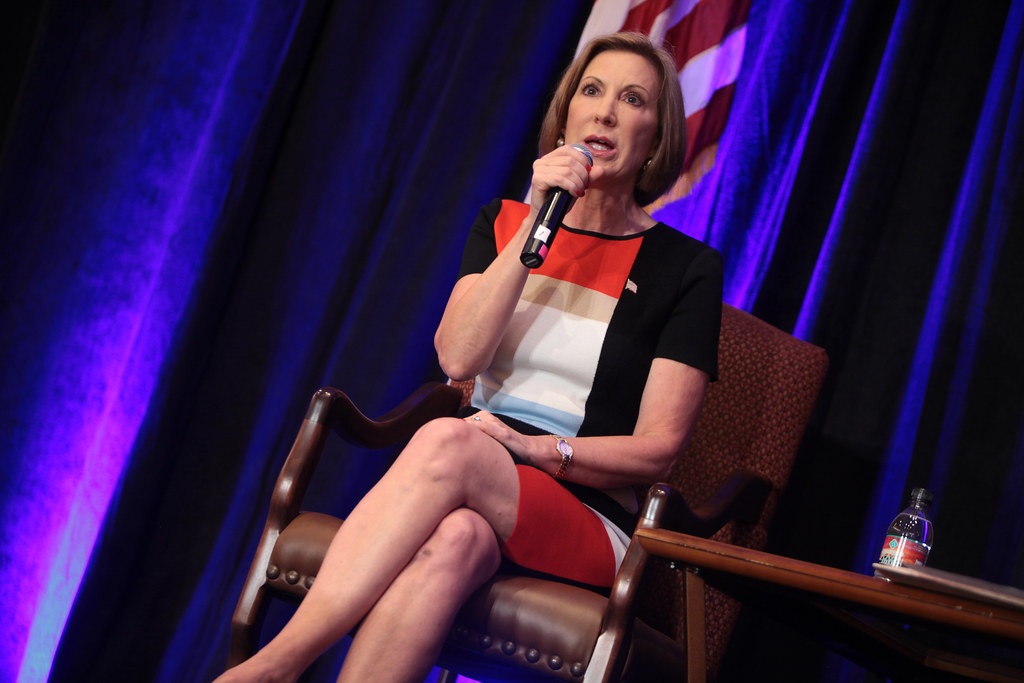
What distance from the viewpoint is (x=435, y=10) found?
7.34ft

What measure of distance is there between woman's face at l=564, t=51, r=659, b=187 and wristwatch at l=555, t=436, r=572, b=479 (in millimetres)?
563

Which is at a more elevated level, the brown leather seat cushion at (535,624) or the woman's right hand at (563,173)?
the woman's right hand at (563,173)

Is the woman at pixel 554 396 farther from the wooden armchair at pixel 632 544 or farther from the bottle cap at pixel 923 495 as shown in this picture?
the bottle cap at pixel 923 495

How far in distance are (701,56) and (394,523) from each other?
161cm

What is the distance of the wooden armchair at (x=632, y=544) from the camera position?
1.12m

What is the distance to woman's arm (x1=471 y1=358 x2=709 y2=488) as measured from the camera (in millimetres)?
1344

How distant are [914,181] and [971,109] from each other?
0.20 meters

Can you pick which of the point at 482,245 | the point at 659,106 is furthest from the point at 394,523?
the point at 659,106

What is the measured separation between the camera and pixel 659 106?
1722 millimetres

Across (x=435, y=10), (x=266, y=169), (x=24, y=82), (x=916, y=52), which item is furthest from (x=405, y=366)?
(x=916, y=52)

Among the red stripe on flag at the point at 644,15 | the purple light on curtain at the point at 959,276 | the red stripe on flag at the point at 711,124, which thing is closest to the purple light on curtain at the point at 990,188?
the purple light on curtain at the point at 959,276

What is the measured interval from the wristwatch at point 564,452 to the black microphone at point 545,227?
29 cm

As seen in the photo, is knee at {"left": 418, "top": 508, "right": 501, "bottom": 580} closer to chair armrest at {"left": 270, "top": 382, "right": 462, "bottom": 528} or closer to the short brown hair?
chair armrest at {"left": 270, "top": 382, "right": 462, "bottom": 528}

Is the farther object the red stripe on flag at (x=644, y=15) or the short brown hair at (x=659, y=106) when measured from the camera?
the red stripe on flag at (x=644, y=15)
